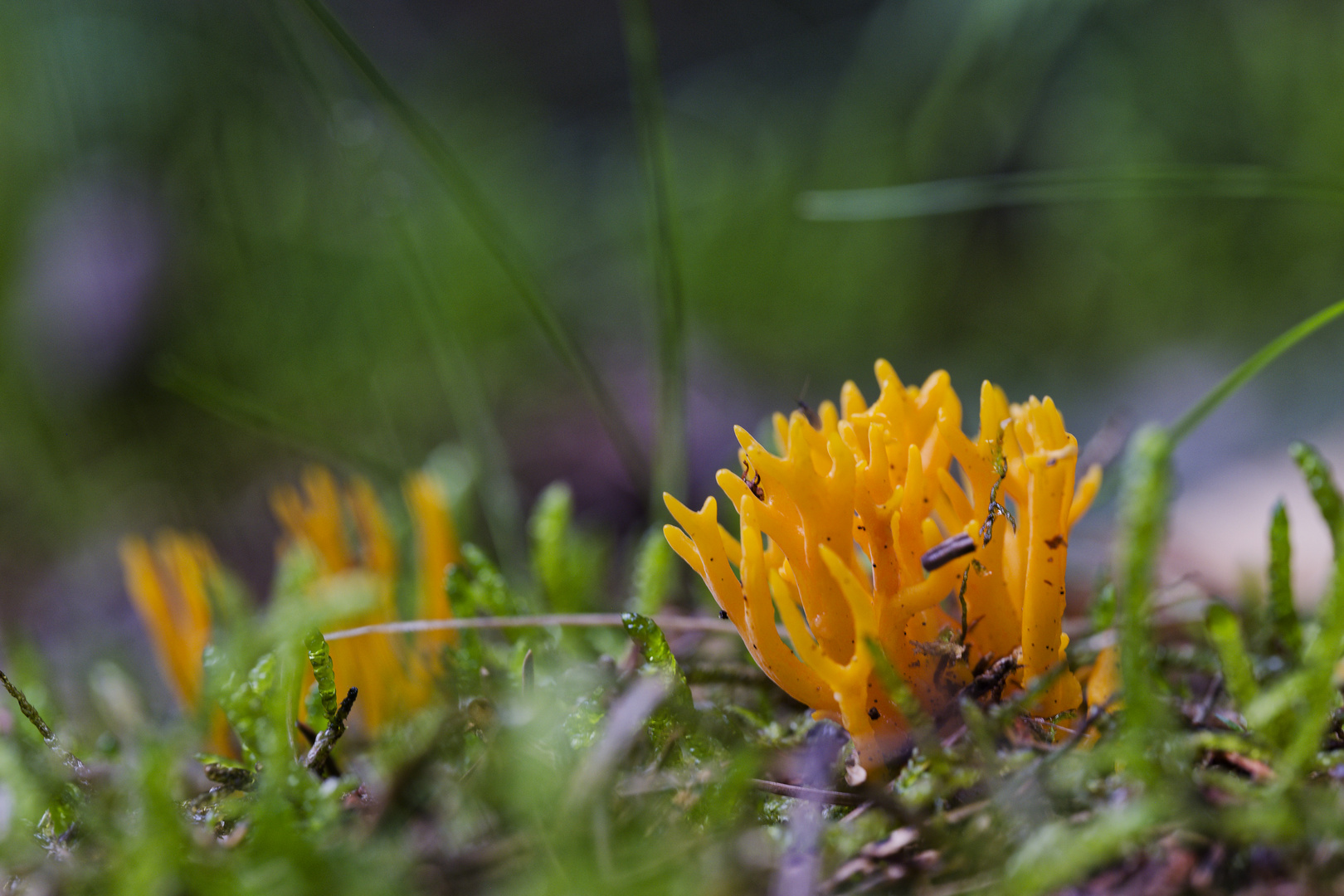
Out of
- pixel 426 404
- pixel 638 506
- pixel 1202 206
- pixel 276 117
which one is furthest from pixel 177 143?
pixel 1202 206

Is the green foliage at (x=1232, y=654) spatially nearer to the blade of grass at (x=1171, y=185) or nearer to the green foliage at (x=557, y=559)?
the blade of grass at (x=1171, y=185)

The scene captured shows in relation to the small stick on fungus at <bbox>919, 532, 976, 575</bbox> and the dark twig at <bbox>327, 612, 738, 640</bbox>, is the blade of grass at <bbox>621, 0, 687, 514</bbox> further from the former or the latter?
the small stick on fungus at <bbox>919, 532, 976, 575</bbox>

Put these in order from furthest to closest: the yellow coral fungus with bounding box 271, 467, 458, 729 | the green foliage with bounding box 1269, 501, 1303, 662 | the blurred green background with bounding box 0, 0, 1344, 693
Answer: the blurred green background with bounding box 0, 0, 1344, 693, the yellow coral fungus with bounding box 271, 467, 458, 729, the green foliage with bounding box 1269, 501, 1303, 662

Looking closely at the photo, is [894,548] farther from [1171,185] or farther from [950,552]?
[1171,185]

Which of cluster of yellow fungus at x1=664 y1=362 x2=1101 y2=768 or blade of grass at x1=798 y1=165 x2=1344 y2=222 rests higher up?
blade of grass at x1=798 y1=165 x2=1344 y2=222

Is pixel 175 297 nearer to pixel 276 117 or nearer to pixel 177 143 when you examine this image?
pixel 177 143

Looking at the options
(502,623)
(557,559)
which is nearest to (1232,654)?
(502,623)

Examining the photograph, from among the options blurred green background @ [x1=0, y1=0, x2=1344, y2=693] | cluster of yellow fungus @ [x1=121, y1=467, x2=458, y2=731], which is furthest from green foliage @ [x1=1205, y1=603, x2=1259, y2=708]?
blurred green background @ [x1=0, y1=0, x2=1344, y2=693]

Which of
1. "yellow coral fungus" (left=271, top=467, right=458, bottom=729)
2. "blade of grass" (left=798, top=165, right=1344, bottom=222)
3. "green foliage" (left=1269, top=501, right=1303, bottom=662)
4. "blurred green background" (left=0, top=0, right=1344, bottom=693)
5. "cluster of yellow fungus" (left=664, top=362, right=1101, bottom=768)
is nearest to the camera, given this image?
"cluster of yellow fungus" (left=664, top=362, right=1101, bottom=768)
